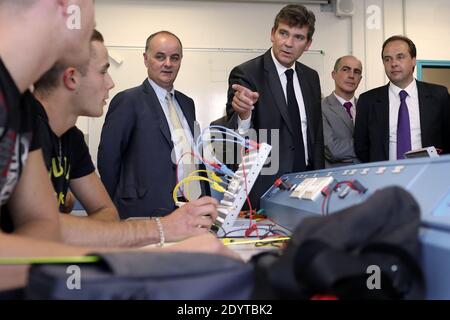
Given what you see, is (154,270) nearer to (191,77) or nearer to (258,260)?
(258,260)

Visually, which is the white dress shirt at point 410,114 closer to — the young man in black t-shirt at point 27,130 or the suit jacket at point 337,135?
the suit jacket at point 337,135

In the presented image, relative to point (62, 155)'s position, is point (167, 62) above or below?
above

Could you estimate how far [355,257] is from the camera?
1.66ft

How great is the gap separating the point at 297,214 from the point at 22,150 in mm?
764

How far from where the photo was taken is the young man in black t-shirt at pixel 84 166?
3.59ft

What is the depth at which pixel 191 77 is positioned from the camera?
164 inches

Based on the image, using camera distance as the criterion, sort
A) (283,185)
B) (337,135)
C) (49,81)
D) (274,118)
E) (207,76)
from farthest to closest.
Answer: (207,76), (337,135), (274,118), (283,185), (49,81)

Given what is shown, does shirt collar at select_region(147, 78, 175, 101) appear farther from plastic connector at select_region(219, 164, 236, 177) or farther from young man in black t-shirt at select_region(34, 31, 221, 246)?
plastic connector at select_region(219, 164, 236, 177)

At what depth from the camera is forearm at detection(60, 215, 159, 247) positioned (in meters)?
1.07

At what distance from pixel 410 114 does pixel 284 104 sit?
882 mm

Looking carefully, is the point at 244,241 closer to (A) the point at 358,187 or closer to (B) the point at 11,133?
(A) the point at 358,187

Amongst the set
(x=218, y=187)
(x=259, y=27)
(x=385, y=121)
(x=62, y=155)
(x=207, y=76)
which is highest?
(x=259, y=27)

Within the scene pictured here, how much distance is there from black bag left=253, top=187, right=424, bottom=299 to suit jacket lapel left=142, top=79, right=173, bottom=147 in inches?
65.7

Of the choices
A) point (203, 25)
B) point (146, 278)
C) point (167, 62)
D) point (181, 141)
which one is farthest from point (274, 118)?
point (203, 25)
